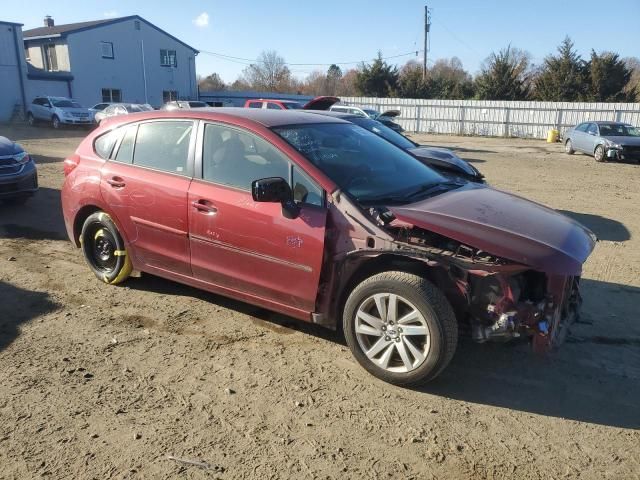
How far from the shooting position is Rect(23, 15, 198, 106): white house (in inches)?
1460

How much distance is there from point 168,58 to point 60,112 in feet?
61.2

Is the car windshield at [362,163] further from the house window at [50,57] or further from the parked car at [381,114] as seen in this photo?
the house window at [50,57]

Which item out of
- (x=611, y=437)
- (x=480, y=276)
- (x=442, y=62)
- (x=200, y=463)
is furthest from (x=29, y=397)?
(x=442, y=62)

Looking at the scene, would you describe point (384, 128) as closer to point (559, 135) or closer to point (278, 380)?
point (278, 380)

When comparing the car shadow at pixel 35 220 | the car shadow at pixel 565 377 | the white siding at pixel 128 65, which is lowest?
the car shadow at pixel 565 377

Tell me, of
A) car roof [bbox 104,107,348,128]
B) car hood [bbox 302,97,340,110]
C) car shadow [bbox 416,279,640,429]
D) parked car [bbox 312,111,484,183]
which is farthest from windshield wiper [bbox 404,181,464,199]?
car hood [bbox 302,97,340,110]

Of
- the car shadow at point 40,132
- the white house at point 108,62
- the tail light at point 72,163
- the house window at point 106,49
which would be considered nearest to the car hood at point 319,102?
the tail light at point 72,163

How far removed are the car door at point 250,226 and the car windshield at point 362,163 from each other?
0.24 meters

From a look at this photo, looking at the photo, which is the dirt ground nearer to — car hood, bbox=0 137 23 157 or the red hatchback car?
the red hatchback car

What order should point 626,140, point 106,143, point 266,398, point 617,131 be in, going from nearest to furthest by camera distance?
point 266,398 → point 106,143 → point 626,140 → point 617,131

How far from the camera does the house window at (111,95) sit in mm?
39625

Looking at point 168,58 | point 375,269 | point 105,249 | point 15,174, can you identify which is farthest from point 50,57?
point 375,269

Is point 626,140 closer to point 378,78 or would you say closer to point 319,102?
point 319,102

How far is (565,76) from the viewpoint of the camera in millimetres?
38156
